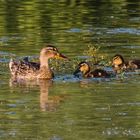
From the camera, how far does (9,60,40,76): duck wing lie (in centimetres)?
1502

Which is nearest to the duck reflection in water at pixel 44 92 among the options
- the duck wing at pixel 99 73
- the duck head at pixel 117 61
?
the duck wing at pixel 99 73

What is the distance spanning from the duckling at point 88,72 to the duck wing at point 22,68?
2.72 feet

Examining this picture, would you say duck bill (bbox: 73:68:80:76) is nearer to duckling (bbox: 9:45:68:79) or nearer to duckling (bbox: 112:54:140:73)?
duckling (bbox: 9:45:68:79)

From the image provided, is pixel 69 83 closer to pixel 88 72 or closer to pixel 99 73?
pixel 99 73

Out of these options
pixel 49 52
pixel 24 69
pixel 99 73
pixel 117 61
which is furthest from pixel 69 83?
pixel 49 52

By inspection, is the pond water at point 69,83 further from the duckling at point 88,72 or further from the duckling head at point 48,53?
the duckling head at point 48,53

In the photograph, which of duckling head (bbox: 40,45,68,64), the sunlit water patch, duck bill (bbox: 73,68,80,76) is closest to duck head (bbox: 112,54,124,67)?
duck bill (bbox: 73,68,80,76)

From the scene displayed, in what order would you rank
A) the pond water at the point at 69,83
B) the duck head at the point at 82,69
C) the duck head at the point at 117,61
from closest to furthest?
the pond water at the point at 69,83 < the duck head at the point at 82,69 < the duck head at the point at 117,61

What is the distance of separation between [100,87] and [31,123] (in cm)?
273

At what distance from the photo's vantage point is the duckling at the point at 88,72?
14496 millimetres

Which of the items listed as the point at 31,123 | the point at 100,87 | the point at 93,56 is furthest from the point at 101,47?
the point at 31,123

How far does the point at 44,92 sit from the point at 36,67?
2.36 m

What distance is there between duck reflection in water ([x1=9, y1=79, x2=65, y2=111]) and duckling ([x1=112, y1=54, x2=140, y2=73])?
1.21 meters

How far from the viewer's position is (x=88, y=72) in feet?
49.1
